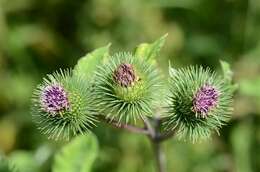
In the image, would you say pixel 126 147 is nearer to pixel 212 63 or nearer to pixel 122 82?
pixel 212 63

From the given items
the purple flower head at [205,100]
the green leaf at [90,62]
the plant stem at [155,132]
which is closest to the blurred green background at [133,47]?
the plant stem at [155,132]

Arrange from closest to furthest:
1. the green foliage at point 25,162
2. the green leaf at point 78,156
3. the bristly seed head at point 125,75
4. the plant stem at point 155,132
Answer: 1. the bristly seed head at point 125,75
2. the plant stem at point 155,132
3. the green leaf at point 78,156
4. the green foliage at point 25,162

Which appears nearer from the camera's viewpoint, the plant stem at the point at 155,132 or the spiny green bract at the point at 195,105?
the spiny green bract at the point at 195,105

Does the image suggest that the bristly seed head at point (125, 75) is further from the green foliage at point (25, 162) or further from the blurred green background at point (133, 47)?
the blurred green background at point (133, 47)

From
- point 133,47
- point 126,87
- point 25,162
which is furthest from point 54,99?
point 133,47

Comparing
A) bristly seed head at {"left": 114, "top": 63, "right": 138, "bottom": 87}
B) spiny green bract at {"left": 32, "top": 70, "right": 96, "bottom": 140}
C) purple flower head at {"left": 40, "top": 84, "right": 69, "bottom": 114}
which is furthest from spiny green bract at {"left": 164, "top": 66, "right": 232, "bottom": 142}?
purple flower head at {"left": 40, "top": 84, "right": 69, "bottom": 114}

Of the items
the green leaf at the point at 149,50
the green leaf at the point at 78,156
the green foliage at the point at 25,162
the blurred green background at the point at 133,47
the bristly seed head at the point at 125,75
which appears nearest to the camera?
the bristly seed head at the point at 125,75

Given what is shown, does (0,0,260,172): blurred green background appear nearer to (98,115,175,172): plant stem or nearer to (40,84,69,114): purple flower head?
(98,115,175,172): plant stem

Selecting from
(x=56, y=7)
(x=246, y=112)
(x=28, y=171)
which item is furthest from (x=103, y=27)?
(x=28, y=171)
